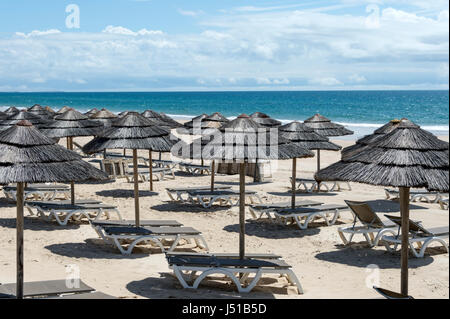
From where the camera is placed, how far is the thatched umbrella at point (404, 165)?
18.8 feet

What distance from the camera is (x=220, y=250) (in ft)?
30.1

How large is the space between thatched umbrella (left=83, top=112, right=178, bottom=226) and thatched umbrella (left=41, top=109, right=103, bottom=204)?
3838 millimetres

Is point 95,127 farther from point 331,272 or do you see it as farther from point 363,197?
point 331,272

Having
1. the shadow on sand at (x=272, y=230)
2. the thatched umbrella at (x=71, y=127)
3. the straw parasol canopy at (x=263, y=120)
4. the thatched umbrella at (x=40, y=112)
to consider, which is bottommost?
the shadow on sand at (x=272, y=230)

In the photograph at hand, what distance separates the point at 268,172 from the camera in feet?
60.9

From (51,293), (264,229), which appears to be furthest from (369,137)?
(51,293)

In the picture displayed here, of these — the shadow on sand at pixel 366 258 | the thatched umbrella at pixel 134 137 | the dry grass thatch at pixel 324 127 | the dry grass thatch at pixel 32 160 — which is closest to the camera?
the dry grass thatch at pixel 32 160

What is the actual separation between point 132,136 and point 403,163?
15.2ft

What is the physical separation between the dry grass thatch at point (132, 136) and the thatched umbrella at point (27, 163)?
9.91 feet

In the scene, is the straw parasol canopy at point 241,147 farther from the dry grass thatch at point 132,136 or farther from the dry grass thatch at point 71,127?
the dry grass thatch at point 71,127

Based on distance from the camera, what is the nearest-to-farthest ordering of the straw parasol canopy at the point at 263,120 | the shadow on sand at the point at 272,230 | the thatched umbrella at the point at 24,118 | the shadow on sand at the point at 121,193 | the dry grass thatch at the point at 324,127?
the shadow on sand at the point at 272,230
the shadow on sand at the point at 121,193
the dry grass thatch at the point at 324,127
the thatched umbrella at the point at 24,118
the straw parasol canopy at the point at 263,120

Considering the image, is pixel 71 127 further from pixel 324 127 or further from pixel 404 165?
pixel 404 165

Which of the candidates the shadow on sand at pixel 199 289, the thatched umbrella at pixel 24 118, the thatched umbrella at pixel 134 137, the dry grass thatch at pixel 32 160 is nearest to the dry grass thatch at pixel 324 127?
the thatched umbrella at pixel 134 137
